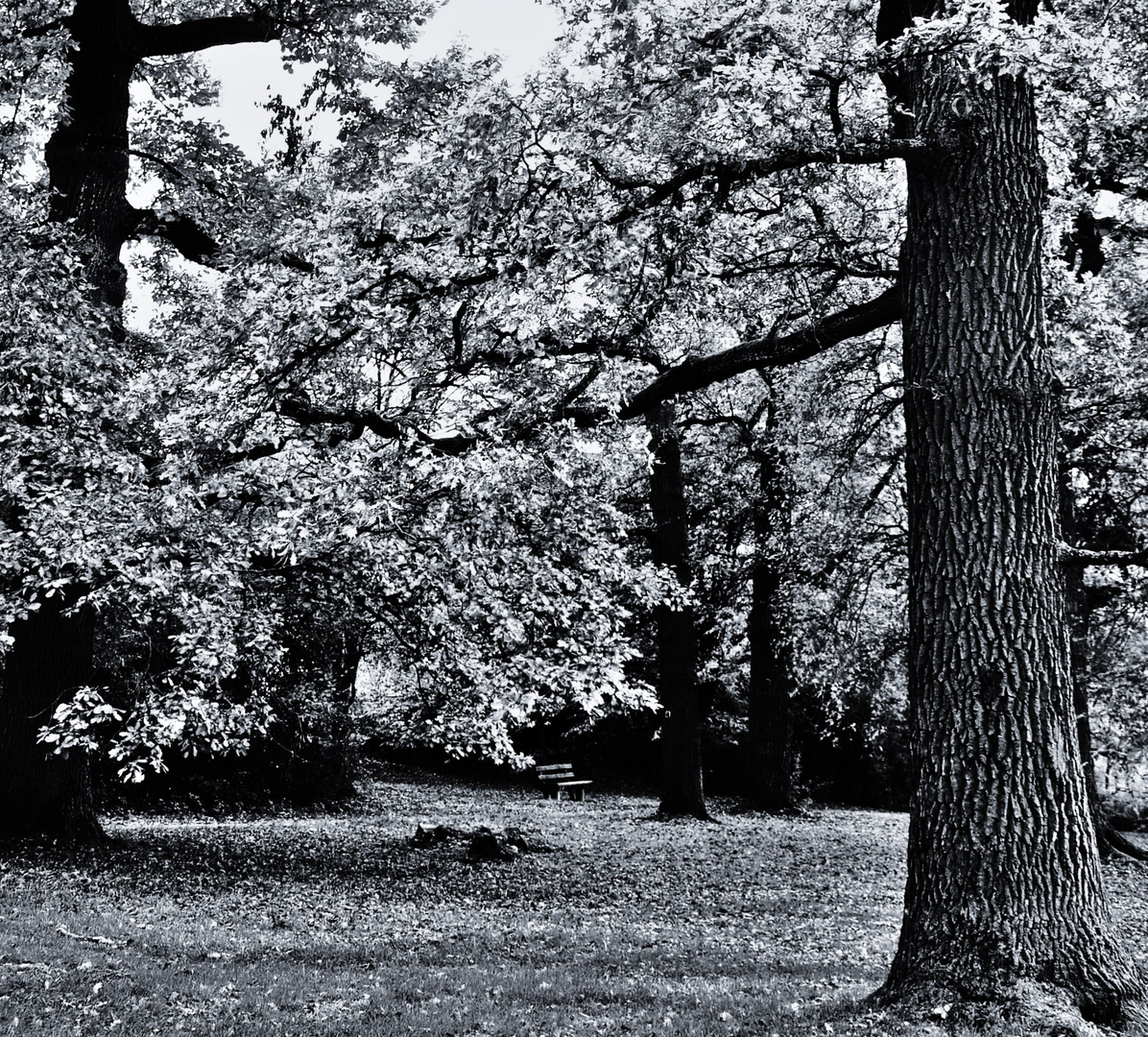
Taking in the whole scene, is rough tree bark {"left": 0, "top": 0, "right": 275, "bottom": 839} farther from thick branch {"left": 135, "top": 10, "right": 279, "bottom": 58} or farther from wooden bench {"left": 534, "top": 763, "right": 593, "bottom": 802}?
wooden bench {"left": 534, "top": 763, "right": 593, "bottom": 802}

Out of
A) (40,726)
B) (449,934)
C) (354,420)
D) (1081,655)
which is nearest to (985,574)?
(449,934)

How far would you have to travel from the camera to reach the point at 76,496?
9.20 meters

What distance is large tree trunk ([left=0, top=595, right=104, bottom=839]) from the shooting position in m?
12.7

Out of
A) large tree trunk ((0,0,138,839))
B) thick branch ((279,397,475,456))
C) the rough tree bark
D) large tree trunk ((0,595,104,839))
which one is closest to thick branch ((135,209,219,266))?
the rough tree bark

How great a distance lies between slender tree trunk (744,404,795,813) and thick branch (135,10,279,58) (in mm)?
9359

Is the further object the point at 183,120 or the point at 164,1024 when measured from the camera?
the point at 183,120

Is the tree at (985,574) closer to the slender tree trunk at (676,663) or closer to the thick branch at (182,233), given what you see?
the thick branch at (182,233)

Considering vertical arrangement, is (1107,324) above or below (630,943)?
above

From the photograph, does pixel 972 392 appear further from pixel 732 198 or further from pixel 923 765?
pixel 732 198

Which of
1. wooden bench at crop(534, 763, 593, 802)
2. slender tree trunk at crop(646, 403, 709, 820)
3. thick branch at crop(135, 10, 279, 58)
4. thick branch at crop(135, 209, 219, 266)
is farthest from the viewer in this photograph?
wooden bench at crop(534, 763, 593, 802)

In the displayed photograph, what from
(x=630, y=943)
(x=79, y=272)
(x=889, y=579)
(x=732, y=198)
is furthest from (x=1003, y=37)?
(x=889, y=579)

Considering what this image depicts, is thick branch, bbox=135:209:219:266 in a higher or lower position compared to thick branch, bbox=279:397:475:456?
higher

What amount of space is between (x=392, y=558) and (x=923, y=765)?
660 cm

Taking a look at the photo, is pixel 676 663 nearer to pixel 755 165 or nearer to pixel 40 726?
pixel 40 726
